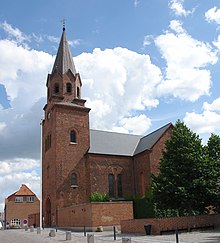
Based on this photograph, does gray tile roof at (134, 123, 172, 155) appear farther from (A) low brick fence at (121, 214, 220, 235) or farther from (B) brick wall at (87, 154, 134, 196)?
(A) low brick fence at (121, 214, 220, 235)

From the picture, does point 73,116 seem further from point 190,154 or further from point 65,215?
point 190,154

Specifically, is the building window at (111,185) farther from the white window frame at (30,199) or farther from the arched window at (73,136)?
the white window frame at (30,199)

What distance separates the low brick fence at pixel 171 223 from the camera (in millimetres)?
24578

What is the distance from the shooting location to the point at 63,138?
43.2 metres

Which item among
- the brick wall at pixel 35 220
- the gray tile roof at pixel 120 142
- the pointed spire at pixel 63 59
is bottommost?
the brick wall at pixel 35 220

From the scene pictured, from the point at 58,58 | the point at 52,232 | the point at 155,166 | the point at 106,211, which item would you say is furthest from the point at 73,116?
the point at 52,232

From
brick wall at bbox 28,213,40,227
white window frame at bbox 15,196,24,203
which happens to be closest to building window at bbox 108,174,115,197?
brick wall at bbox 28,213,40,227

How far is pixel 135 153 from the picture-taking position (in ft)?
152

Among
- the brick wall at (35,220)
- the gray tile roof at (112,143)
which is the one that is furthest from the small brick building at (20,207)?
the gray tile roof at (112,143)

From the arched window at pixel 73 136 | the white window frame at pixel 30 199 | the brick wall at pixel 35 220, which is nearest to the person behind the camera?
the arched window at pixel 73 136

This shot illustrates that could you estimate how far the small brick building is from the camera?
229ft

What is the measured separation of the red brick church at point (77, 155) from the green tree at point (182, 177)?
1325 cm

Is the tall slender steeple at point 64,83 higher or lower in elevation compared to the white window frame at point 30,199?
higher

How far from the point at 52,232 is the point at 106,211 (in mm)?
7546
